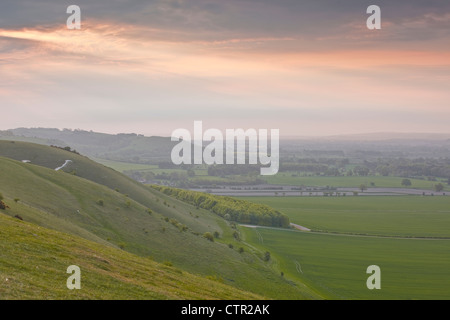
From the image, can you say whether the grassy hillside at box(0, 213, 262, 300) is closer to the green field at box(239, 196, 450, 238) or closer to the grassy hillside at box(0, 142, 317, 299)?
the grassy hillside at box(0, 142, 317, 299)

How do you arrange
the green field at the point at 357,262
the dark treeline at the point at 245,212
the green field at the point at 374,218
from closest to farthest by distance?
the green field at the point at 357,262 → the green field at the point at 374,218 → the dark treeline at the point at 245,212

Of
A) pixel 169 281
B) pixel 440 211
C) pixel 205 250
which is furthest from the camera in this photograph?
pixel 440 211

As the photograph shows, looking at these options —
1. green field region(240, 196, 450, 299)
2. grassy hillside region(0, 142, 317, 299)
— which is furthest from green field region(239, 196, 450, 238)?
grassy hillside region(0, 142, 317, 299)

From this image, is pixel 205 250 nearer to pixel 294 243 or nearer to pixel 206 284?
pixel 206 284

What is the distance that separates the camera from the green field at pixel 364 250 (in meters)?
75.2

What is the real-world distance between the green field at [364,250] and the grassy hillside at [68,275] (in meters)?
39.6

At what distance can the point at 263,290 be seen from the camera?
5656 cm

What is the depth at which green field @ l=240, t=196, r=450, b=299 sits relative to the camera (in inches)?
2963

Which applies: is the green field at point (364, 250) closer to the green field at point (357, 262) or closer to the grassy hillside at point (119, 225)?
the green field at point (357, 262)

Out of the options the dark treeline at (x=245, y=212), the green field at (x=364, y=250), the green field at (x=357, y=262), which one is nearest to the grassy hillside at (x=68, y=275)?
the green field at (x=357, y=262)

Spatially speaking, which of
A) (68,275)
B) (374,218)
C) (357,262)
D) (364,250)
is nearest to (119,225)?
(68,275)

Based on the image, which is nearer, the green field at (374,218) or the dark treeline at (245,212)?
the green field at (374,218)

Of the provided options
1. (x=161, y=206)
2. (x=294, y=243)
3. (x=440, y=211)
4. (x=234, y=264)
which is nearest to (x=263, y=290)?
(x=234, y=264)

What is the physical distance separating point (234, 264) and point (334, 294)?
17.3 m
